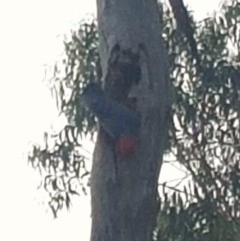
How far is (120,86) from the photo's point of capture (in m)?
10.8

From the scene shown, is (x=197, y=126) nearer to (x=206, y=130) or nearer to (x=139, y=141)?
(x=206, y=130)

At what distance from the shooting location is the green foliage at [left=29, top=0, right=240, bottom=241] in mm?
14852

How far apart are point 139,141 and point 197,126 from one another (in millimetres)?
4807

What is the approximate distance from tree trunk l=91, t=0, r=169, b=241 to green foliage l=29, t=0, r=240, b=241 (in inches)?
146

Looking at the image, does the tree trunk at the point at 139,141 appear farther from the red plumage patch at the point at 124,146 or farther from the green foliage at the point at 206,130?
the green foliage at the point at 206,130

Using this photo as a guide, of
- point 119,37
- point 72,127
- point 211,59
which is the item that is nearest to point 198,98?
point 211,59

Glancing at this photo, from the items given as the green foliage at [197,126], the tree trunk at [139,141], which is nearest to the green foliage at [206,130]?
the green foliage at [197,126]

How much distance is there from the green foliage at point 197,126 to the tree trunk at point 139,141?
3702 mm

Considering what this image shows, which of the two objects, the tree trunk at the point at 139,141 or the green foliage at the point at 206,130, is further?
the green foliage at the point at 206,130

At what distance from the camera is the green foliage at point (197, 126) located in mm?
14852

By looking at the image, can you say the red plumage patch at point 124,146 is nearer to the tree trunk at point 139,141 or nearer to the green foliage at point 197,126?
the tree trunk at point 139,141

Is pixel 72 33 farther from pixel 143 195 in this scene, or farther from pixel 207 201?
pixel 143 195

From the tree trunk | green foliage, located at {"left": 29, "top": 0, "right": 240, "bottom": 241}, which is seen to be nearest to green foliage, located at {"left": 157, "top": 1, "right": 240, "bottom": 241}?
green foliage, located at {"left": 29, "top": 0, "right": 240, "bottom": 241}

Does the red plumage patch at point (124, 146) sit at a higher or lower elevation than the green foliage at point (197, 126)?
lower
